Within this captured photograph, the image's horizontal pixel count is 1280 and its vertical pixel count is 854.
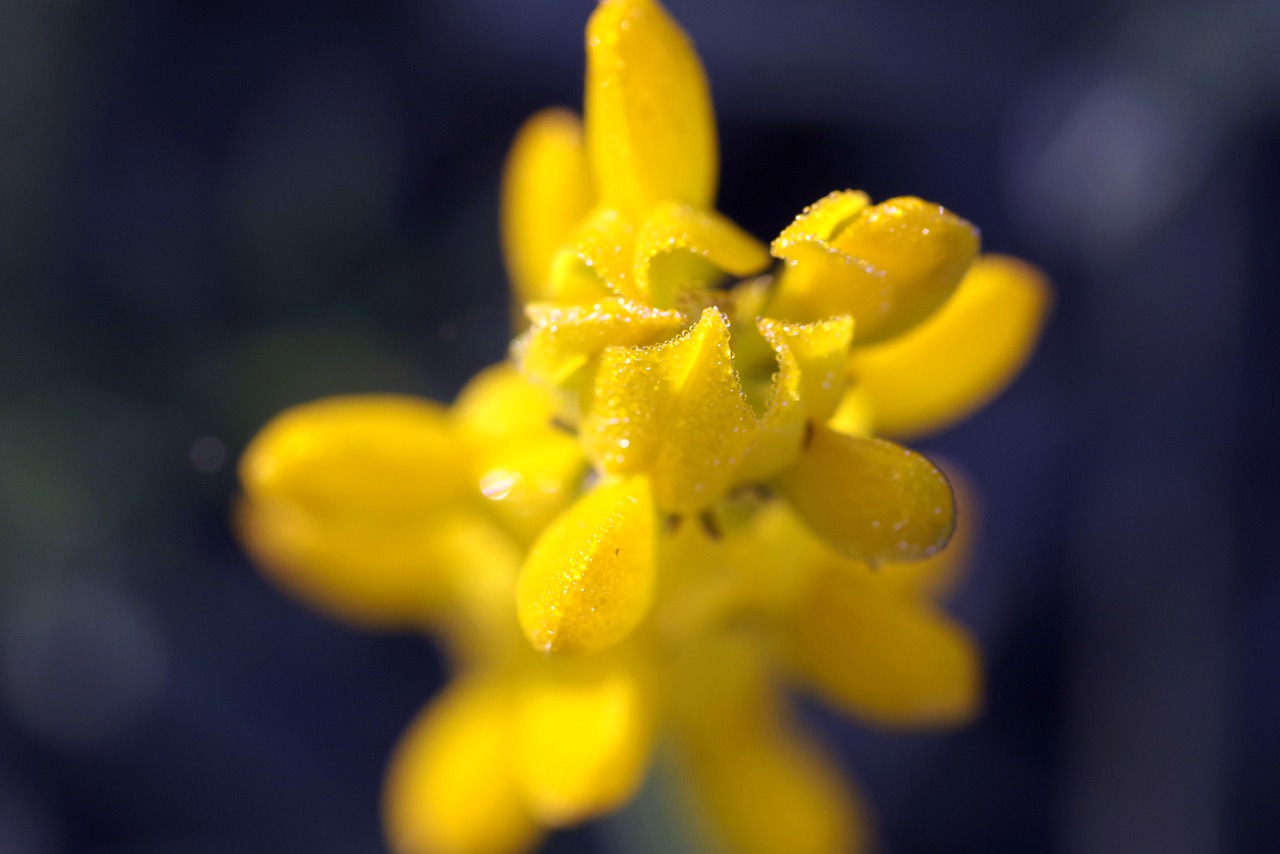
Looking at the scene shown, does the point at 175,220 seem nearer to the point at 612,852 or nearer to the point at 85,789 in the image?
the point at 85,789

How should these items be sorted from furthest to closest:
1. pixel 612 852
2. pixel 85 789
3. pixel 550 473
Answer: pixel 85 789 < pixel 612 852 < pixel 550 473

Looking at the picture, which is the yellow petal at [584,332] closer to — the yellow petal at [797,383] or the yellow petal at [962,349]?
the yellow petal at [797,383]

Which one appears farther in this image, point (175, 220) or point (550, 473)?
point (175, 220)

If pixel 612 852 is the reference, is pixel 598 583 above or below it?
above

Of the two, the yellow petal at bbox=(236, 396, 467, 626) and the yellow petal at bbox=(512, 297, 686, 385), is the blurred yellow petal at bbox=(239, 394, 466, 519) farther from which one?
the yellow petal at bbox=(512, 297, 686, 385)

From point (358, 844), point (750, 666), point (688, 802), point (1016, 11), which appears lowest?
point (358, 844)

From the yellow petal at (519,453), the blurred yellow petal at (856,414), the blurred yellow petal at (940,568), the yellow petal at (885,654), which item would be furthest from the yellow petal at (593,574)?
the blurred yellow petal at (940,568)

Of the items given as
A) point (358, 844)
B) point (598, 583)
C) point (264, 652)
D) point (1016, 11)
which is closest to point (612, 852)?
point (358, 844)
